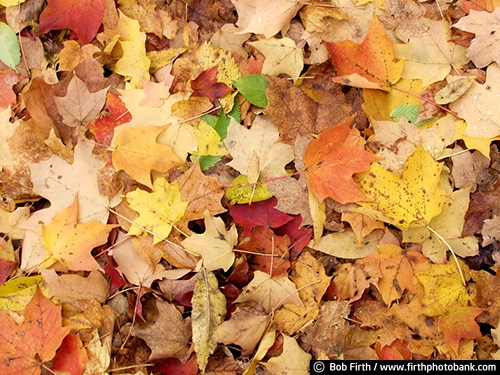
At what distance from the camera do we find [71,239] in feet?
5.85

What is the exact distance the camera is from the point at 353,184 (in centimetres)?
167

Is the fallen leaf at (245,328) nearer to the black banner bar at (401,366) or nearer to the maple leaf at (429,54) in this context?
the black banner bar at (401,366)

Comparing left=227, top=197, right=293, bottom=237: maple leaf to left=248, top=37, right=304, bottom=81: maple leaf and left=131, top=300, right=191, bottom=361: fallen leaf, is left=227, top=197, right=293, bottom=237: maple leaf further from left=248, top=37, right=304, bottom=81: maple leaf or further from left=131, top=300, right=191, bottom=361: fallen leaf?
left=248, top=37, right=304, bottom=81: maple leaf

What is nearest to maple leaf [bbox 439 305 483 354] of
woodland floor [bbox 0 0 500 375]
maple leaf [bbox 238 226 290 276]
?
woodland floor [bbox 0 0 500 375]

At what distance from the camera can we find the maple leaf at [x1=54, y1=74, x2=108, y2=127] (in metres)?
1.90

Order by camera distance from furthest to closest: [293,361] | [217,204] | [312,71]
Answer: [312,71] → [217,204] → [293,361]

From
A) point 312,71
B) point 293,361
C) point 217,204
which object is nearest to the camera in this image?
point 293,361

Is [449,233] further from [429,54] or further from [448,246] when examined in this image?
[429,54]

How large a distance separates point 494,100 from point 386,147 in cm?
44

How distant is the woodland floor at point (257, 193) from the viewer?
→ 66.5 inches

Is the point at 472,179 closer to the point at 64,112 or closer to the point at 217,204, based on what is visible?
the point at 217,204

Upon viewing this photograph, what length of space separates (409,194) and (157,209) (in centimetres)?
95

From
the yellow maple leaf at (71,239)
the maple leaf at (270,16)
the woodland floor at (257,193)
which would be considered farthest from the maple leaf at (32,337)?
the maple leaf at (270,16)

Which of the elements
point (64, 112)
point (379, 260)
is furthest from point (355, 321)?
point (64, 112)
